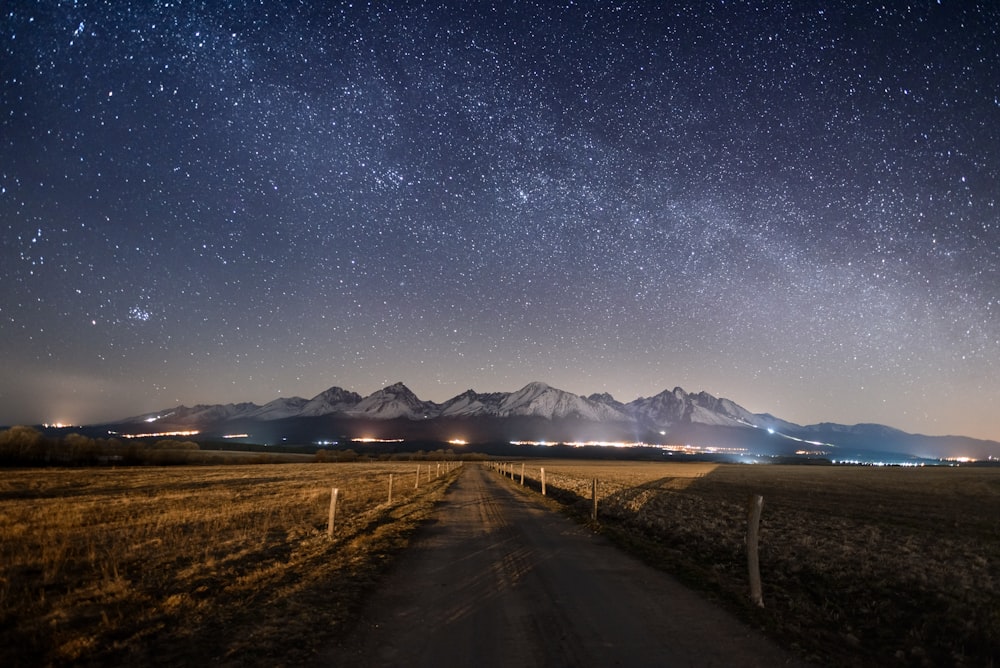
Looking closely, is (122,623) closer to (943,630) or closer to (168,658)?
(168,658)

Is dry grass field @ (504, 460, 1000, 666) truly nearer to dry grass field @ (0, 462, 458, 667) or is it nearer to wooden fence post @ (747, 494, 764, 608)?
wooden fence post @ (747, 494, 764, 608)

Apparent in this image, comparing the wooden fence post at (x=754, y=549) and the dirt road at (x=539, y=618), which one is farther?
the wooden fence post at (x=754, y=549)

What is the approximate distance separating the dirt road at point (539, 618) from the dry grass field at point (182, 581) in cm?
79

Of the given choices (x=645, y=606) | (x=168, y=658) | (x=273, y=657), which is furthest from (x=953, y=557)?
(x=168, y=658)

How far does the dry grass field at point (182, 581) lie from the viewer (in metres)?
6.34

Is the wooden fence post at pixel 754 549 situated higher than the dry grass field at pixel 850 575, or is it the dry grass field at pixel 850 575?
the wooden fence post at pixel 754 549

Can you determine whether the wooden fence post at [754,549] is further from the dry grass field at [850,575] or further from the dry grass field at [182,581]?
the dry grass field at [182,581]

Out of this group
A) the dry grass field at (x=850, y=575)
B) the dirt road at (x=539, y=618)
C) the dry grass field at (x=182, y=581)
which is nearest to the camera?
the dirt road at (x=539, y=618)

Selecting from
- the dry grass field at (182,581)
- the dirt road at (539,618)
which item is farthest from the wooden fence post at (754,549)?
the dry grass field at (182,581)

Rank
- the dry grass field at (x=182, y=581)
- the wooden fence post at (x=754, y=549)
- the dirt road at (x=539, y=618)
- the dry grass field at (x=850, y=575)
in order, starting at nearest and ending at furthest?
the dirt road at (x=539, y=618), the dry grass field at (x=182, y=581), the dry grass field at (x=850, y=575), the wooden fence post at (x=754, y=549)

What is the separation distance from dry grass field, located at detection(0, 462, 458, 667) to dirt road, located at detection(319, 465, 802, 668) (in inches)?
31.0

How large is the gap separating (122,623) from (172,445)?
123 meters

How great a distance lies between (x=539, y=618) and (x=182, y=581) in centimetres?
739

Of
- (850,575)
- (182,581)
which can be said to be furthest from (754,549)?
(182,581)
